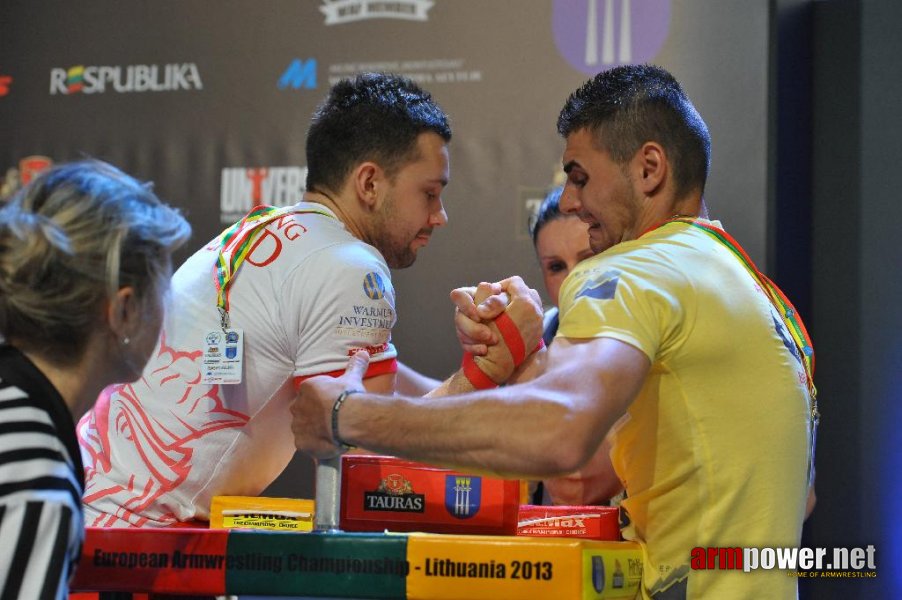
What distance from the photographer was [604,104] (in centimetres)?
204

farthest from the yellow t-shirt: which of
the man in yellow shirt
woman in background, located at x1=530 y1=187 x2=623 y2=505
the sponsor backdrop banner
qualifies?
the sponsor backdrop banner

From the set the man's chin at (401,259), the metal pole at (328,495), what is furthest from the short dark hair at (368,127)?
the metal pole at (328,495)

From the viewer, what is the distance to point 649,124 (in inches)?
79.4

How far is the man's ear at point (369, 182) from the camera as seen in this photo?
98.0 inches

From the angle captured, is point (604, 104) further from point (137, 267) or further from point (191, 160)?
point (191, 160)

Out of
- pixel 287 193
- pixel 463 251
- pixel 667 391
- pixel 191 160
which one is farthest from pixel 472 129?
pixel 667 391

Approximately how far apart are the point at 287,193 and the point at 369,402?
2732 millimetres

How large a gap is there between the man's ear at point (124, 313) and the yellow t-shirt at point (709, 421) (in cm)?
63

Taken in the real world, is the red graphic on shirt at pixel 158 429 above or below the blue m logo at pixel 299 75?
below

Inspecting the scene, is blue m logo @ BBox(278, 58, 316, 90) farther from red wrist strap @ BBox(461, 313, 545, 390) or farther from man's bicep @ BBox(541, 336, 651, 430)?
man's bicep @ BBox(541, 336, 651, 430)

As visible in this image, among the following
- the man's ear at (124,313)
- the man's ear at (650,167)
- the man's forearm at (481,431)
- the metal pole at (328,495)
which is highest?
the man's ear at (650,167)

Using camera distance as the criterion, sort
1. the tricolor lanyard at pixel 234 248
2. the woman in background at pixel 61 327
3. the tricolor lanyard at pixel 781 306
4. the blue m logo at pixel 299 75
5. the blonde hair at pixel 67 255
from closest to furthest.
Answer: the woman in background at pixel 61 327 < the blonde hair at pixel 67 255 < the tricolor lanyard at pixel 781 306 < the tricolor lanyard at pixel 234 248 < the blue m logo at pixel 299 75

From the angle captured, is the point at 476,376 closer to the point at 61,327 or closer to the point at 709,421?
the point at 709,421

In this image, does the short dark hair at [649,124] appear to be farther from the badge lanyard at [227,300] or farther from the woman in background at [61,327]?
the woman in background at [61,327]
